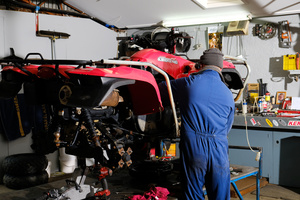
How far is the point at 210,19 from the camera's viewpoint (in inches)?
215

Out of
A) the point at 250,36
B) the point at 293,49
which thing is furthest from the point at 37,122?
the point at 293,49

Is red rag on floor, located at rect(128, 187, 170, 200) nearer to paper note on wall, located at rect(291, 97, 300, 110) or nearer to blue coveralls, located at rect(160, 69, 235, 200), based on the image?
blue coveralls, located at rect(160, 69, 235, 200)

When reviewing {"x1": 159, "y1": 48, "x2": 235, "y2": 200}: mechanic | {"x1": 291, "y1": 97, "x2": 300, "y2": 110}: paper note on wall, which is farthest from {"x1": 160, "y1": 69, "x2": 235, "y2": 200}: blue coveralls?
{"x1": 291, "y1": 97, "x2": 300, "y2": 110}: paper note on wall

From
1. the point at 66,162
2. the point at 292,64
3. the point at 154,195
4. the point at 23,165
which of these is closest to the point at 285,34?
the point at 292,64

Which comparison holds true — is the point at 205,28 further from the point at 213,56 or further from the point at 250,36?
the point at 213,56

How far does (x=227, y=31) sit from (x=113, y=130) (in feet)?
11.5

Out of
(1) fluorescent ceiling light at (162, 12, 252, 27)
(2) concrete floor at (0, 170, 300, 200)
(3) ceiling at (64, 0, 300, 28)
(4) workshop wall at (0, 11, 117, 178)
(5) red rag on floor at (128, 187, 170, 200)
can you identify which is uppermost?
(3) ceiling at (64, 0, 300, 28)

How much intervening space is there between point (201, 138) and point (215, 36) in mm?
3649

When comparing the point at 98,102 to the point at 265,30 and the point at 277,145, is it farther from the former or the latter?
the point at 265,30

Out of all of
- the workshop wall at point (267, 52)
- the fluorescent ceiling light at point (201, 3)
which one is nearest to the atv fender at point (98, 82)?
the fluorescent ceiling light at point (201, 3)

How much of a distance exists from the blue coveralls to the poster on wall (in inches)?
133

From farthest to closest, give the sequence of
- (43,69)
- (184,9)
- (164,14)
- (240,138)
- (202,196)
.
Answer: (164,14) → (184,9) → (240,138) → (202,196) → (43,69)

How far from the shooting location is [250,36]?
17.7 feet

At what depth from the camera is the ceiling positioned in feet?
15.9
